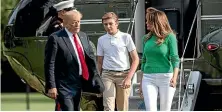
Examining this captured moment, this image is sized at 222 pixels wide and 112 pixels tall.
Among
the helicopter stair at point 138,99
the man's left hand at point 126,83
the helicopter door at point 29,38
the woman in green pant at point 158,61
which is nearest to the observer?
the woman in green pant at point 158,61

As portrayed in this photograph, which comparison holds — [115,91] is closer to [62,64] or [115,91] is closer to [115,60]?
[115,60]

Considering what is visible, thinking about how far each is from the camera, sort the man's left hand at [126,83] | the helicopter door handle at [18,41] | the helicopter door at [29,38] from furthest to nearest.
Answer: the helicopter door handle at [18,41], the helicopter door at [29,38], the man's left hand at [126,83]

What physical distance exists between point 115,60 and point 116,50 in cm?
12

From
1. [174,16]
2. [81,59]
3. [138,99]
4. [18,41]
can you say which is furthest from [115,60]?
[18,41]

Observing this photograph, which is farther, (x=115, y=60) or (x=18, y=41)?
(x=18, y=41)

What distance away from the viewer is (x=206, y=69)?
34.8 feet

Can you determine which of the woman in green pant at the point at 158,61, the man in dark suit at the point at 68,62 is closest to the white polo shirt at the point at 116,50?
the woman in green pant at the point at 158,61

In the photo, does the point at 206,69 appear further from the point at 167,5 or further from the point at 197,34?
the point at 167,5

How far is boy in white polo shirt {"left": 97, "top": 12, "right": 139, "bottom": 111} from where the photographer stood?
366 inches

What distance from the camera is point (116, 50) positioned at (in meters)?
9.34

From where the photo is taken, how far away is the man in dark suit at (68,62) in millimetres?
8227

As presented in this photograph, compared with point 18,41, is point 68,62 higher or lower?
higher

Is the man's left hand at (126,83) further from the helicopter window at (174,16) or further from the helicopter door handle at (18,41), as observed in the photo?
the helicopter door handle at (18,41)

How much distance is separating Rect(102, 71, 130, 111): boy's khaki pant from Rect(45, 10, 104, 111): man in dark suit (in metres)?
1.07
